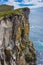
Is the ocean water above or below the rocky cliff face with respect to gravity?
below

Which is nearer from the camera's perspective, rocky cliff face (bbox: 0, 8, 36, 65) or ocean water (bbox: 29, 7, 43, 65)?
rocky cliff face (bbox: 0, 8, 36, 65)

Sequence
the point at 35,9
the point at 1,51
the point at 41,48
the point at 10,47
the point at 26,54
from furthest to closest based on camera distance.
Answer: the point at 35,9, the point at 41,48, the point at 26,54, the point at 10,47, the point at 1,51

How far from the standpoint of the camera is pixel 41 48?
16047 millimetres

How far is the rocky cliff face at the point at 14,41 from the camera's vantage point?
6082mm

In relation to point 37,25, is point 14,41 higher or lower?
higher

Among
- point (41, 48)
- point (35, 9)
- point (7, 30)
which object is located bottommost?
point (41, 48)

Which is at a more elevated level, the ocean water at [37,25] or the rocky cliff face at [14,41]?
the rocky cliff face at [14,41]

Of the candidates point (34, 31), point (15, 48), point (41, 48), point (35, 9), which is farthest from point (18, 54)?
point (35, 9)

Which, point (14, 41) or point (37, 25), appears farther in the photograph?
point (37, 25)

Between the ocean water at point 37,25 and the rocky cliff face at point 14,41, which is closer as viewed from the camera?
the rocky cliff face at point 14,41

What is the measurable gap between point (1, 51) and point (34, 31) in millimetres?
11388

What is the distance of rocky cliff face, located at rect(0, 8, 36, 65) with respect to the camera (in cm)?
608

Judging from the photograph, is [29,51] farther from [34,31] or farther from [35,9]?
[35,9]

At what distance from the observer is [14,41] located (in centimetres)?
659
